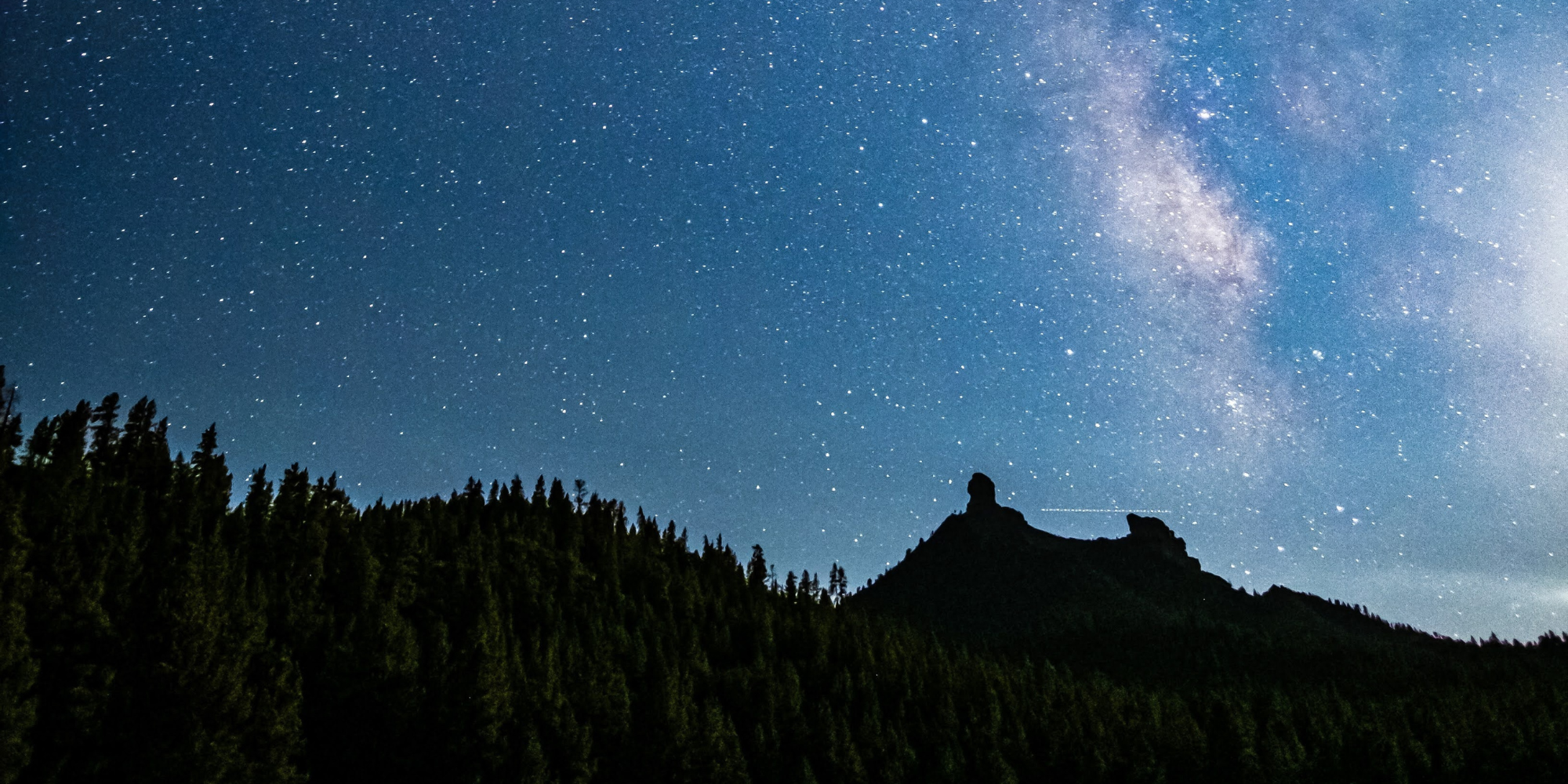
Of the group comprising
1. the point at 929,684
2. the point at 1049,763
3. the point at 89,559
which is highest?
the point at 89,559

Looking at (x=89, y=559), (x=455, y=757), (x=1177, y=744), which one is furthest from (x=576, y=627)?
(x=1177, y=744)

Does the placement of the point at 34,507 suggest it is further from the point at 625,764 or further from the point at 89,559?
the point at 625,764

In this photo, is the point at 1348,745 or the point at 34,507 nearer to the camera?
the point at 34,507

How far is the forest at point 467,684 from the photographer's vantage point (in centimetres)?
7569

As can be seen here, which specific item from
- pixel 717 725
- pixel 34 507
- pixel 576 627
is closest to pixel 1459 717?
pixel 717 725

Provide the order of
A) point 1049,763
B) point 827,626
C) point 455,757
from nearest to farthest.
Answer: point 455,757 < point 1049,763 < point 827,626

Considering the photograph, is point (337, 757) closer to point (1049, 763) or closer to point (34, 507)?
point (34, 507)

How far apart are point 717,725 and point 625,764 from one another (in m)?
12.8

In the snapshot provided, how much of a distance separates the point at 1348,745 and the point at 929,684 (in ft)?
223

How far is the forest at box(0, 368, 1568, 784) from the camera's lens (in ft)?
248

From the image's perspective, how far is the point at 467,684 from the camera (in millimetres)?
100125

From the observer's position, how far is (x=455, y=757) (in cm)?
9412

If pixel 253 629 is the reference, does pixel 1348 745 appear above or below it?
below

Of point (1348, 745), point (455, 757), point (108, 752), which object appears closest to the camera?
point (108, 752)
